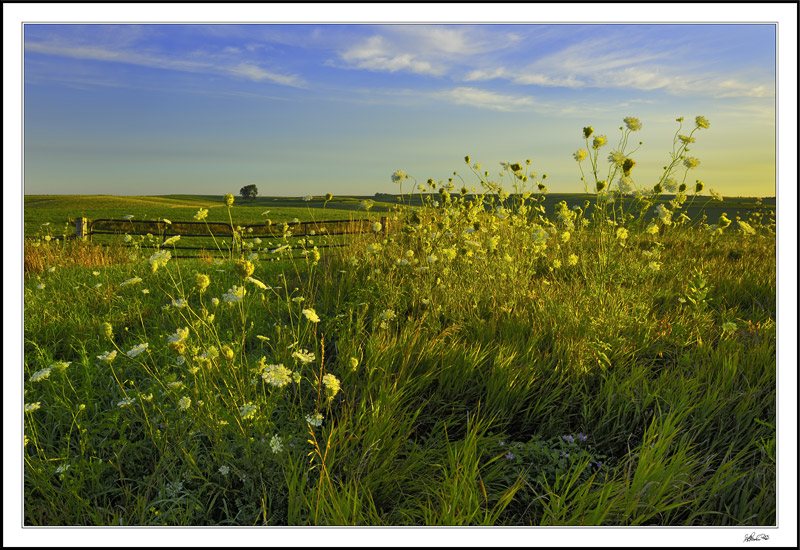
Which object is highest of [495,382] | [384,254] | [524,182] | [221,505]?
[524,182]

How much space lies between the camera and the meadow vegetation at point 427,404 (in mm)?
2033

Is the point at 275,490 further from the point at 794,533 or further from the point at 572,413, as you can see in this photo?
the point at 794,533

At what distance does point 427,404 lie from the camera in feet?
9.06

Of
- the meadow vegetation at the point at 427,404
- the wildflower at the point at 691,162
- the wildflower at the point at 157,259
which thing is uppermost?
the wildflower at the point at 691,162

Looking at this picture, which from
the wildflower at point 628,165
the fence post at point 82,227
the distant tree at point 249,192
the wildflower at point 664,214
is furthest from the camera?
the distant tree at point 249,192

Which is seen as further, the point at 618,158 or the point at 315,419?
the point at 618,158

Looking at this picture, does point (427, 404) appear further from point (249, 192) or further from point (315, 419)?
point (249, 192)

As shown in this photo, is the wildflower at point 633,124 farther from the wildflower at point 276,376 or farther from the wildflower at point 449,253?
the wildflower at point 276,376

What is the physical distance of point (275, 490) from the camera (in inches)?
84.0

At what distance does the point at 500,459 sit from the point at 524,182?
3.99 meters

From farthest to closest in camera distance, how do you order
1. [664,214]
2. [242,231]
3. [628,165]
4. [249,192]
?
[249,192], [664,214], [628,165], [242,231]

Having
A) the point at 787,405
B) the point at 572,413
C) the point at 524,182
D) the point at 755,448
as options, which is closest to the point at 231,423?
the point at 572,413

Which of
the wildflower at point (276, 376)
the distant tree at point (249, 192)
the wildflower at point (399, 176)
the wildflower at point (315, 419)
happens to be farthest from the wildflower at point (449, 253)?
the distant tree at point (249, 192)

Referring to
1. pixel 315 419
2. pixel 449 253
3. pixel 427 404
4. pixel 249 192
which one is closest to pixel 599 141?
pixel 449 253
